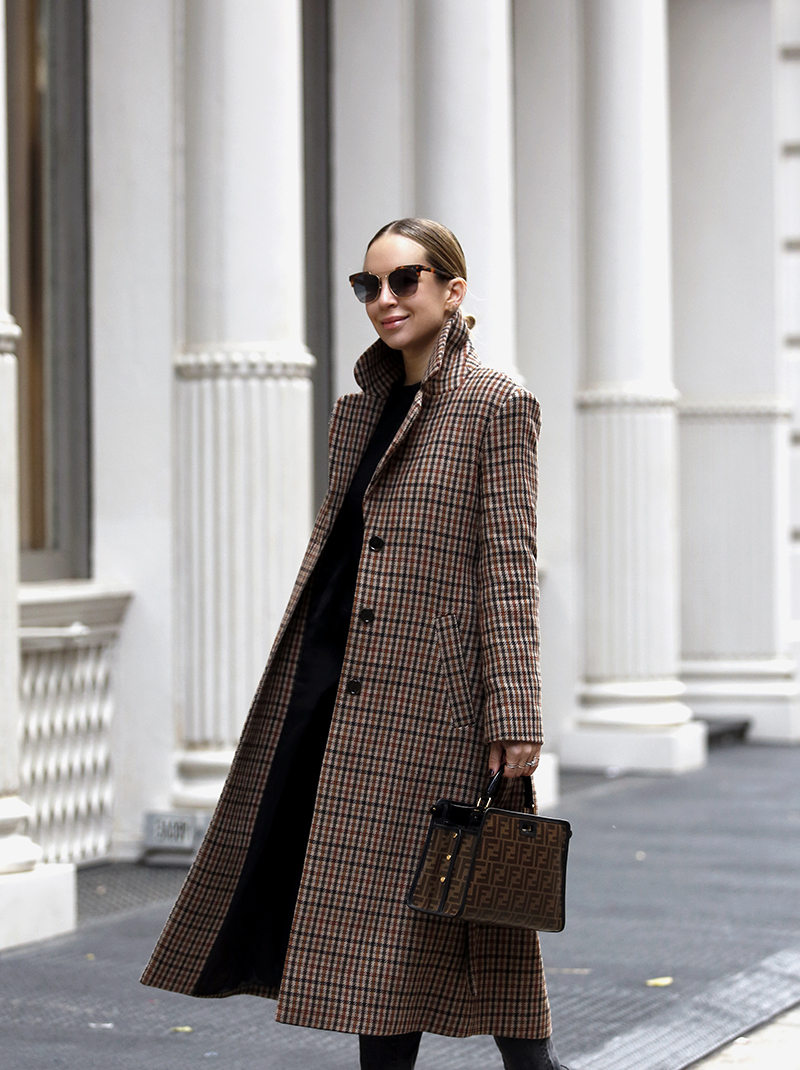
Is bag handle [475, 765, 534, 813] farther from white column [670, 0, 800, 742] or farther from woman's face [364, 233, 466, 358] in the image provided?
white column [670, 0, 800, 742]

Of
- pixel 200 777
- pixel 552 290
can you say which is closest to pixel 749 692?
pixel 552 290

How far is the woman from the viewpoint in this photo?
3.57 metres

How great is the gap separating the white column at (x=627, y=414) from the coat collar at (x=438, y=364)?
7060mm

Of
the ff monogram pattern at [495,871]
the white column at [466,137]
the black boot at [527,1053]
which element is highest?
the white column at [466,137]

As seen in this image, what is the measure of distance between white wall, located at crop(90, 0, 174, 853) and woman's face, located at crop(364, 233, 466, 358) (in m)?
3.77

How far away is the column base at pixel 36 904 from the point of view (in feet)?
19.6

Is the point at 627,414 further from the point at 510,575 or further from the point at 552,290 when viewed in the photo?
the point at 510,575

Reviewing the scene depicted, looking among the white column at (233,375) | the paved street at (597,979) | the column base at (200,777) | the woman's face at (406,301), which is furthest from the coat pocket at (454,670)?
the column base at (200,777)

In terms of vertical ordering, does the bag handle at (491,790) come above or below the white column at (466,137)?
below

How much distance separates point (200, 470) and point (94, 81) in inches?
63.1

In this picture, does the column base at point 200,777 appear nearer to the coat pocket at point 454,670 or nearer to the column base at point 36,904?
the column base at point 36,904

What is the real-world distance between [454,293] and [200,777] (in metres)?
3.97

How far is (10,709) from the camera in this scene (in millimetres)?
6012

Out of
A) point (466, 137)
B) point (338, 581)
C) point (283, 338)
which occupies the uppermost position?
point (466, 137)
